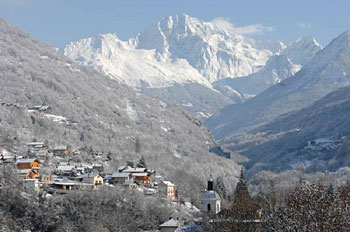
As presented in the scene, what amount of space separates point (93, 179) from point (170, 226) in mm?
27920

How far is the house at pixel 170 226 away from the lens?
115000 millimetres

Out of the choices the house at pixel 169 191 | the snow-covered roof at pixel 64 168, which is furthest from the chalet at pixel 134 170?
the snow-covered roof at pixel 64 168

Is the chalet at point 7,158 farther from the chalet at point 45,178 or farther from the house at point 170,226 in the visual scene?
the house at point 170,226

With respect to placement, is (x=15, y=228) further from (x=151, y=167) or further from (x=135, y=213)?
(x=151, y=167)

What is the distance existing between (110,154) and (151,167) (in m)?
12.2

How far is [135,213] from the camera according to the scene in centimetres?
12412

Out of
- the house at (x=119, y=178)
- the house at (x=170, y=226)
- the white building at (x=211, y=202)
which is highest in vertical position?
the house at (x=119, y=178)

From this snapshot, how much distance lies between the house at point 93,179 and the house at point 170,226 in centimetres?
2542

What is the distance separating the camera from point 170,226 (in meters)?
116

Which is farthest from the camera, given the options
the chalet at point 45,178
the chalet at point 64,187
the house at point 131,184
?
the house at point 131,184

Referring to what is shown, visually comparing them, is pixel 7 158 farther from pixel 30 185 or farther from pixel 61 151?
pixel 61 151

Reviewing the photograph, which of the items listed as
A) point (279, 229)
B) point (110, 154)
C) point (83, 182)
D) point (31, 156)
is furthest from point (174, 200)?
point (279, 229)

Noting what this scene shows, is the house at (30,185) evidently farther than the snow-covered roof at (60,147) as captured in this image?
No

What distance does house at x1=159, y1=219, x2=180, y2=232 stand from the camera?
4528 inches
